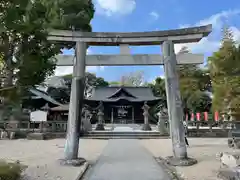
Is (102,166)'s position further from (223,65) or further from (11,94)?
(223,65)

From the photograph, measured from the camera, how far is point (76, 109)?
824 cm

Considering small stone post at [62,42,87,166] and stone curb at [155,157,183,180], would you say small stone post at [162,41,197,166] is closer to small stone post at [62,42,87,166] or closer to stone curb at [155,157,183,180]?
stone curb at [155,157,183,180]

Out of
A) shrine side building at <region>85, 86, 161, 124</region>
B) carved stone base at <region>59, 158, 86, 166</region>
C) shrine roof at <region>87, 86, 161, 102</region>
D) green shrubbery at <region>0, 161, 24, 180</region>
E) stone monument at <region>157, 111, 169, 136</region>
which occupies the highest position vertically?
shrine roof at <region>87, 86, 161, 102</region>

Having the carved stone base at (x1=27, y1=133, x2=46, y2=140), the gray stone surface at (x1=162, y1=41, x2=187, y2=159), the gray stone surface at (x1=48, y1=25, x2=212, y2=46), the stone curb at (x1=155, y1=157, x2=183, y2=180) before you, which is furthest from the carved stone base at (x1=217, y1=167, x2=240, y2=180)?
the carved stone base at (x1=27, y1=133, x2=46, y2=140)

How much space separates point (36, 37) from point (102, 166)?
4553 mm

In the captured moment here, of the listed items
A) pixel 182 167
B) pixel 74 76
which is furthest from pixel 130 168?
pixel 74 76

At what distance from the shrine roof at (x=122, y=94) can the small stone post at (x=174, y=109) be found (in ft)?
89.3

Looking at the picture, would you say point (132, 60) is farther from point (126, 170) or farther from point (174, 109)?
point (126, 170)

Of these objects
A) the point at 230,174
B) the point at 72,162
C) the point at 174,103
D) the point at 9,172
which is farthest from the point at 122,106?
the point at 9,172

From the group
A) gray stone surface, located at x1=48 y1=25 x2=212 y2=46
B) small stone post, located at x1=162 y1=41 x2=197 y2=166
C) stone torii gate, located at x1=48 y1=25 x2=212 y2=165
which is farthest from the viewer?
gray stone surface, located at x1=48 y1=25 x2=212 y2=46

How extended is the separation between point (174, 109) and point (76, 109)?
3276 millimetres

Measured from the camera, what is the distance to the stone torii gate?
8109 millimetres

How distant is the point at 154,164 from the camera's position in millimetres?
8141

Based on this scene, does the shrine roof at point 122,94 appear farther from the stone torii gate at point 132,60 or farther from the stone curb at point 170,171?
the stone curb at point 170,171
